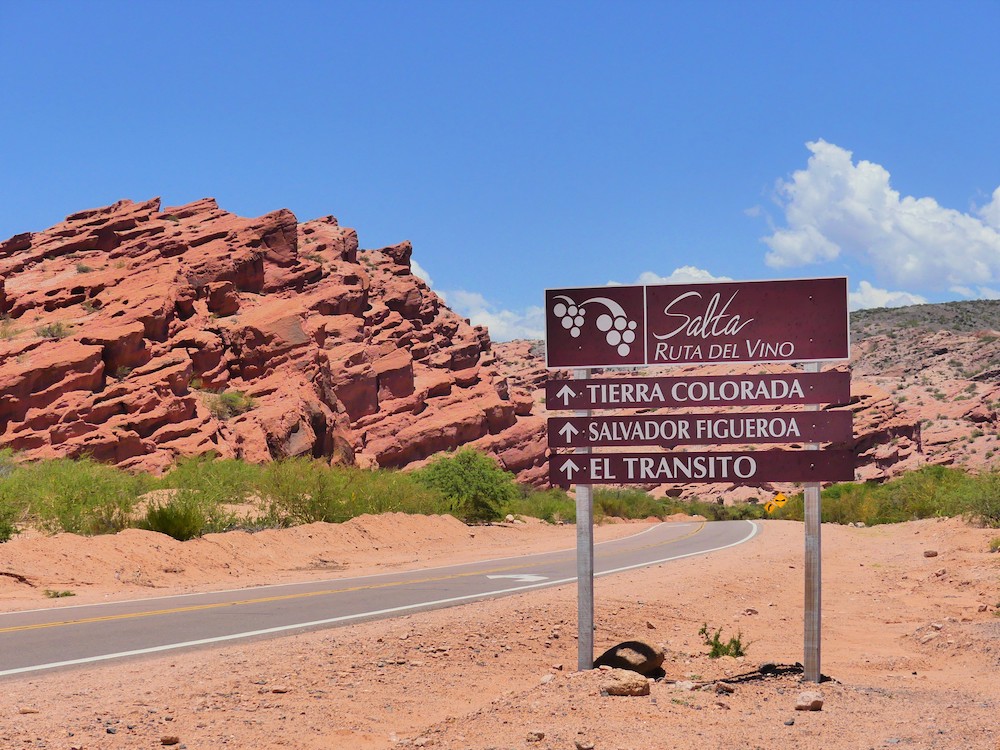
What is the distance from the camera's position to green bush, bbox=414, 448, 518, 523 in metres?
44.0

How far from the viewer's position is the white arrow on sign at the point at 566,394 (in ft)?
32.1

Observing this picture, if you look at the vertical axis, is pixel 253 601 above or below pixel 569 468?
below

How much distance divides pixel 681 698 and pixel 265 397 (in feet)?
132

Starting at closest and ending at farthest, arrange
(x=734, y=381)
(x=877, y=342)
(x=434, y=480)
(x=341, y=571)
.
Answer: (x=734, y=381) → (x=341, y=571) → (x=434, y=480) → (x=877, y=342)

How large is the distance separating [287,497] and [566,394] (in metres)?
21.7

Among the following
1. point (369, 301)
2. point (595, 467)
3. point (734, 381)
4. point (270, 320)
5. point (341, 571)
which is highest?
point (369, 301)

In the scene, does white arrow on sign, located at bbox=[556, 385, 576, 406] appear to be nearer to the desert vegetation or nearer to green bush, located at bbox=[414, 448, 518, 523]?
the desert vegetation

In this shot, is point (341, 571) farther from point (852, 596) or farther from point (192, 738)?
point (192, 738)

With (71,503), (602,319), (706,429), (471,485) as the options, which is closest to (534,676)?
(706,429)

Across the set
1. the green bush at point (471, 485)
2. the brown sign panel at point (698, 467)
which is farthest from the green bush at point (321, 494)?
the brown sign panel at point (698, 467)

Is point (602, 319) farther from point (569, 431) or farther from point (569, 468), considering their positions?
point (569, 468)

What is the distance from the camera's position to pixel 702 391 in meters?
9.47

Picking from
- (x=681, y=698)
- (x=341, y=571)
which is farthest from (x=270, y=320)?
(x=681, y=698)

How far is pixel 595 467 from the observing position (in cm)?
970
